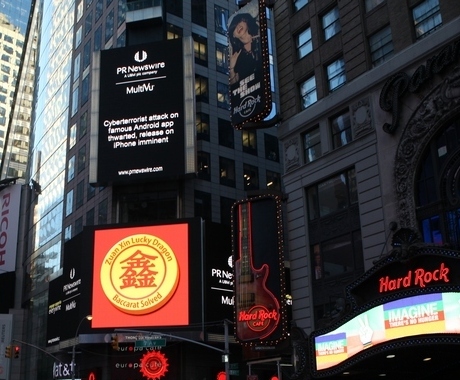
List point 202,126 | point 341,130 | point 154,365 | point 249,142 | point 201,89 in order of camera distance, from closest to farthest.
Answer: point 341,130 → point 154,365 → point 202,126 → point 201,89 → point 249,142

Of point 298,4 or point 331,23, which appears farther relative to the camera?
point 298,4

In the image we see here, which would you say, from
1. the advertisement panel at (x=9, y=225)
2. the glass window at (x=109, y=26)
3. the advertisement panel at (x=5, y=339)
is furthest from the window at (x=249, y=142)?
the advertisement panel at (x=9, y=225)

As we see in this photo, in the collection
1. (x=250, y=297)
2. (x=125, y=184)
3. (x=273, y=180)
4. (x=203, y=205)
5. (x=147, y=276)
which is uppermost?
(x=273, y=180)

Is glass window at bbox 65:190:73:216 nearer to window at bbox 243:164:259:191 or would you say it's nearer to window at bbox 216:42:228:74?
window at bbox 243:164:259:191

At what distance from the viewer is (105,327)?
57656mm

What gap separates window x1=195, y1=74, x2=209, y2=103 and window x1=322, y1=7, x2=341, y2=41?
3125cm

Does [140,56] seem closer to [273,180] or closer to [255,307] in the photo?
[273,180]

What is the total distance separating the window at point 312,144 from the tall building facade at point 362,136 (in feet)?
0.21

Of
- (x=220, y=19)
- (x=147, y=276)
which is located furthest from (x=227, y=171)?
(x=220, y=19)

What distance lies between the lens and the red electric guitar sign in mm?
34225

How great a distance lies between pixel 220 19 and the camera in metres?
72.8

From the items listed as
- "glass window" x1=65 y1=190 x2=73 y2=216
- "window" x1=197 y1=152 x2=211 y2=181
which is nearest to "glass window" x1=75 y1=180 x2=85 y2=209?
"glass window" x1=65 y1=190 x2=73 y2=216

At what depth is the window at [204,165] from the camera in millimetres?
64250

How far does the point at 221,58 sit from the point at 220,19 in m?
5.04
